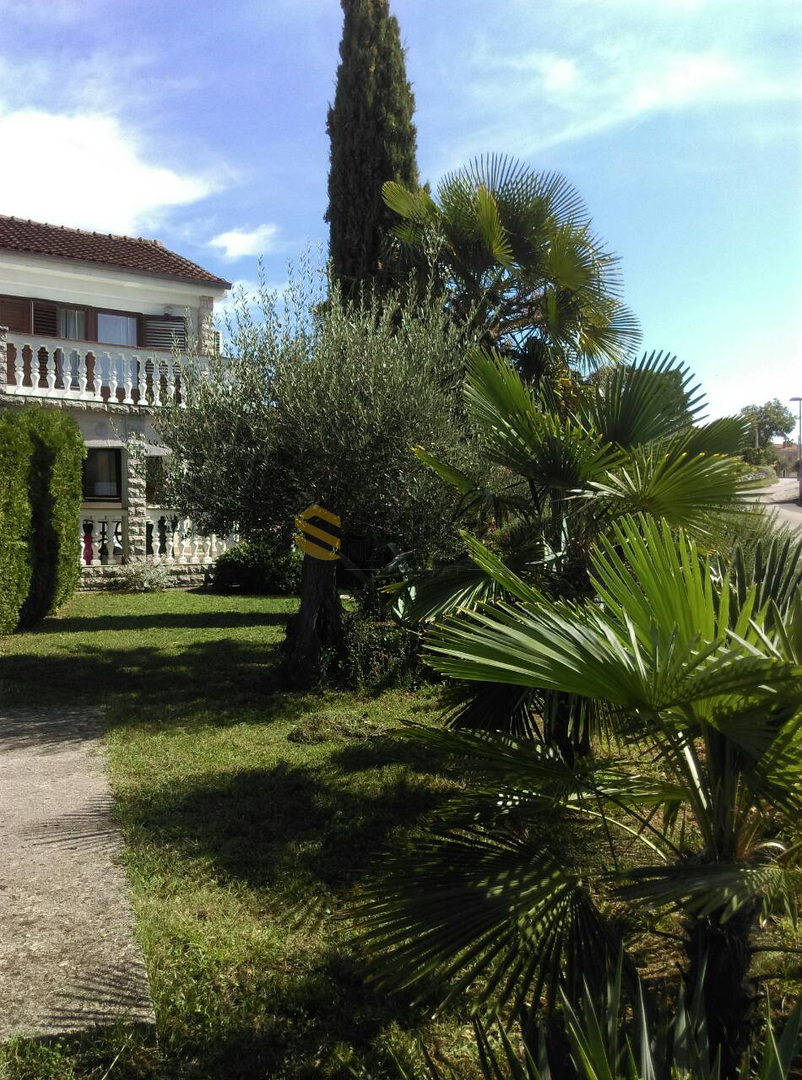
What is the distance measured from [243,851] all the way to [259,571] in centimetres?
1205

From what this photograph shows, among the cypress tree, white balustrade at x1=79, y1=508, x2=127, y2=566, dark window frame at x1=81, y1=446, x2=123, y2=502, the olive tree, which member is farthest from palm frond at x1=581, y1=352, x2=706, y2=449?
dark window frame at x1=81, y1=446, x2=123, y2=502

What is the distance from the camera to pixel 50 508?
41.5 feet

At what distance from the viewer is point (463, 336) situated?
9453 mm

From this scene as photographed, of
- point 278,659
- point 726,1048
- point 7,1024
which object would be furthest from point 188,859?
point 278,659

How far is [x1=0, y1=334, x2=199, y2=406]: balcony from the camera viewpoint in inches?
625

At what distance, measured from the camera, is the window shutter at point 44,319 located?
58.3 feet

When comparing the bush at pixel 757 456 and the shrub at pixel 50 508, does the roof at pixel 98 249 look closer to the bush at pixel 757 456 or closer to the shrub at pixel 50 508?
the shrub at pixel 50 508

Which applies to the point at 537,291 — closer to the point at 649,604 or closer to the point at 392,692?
the point at 392,692

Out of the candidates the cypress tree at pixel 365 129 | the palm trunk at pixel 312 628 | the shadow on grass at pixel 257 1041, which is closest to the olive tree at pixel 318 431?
the palm trunk at pixel 312 628

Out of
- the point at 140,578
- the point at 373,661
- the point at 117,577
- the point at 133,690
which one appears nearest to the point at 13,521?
the point at 133,690

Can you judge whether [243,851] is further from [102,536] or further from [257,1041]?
[102,536]

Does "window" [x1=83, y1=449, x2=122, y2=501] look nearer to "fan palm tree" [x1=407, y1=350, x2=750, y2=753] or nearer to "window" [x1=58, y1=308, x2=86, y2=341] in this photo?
"window" [x1=58, y1=308, x2=86, y2=341]

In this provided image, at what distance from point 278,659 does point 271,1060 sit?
7141 millimetres

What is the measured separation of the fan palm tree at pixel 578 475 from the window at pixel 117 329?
14.5 m
